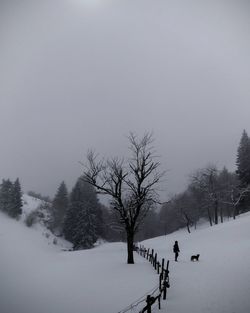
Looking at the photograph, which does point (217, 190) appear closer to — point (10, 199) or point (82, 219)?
point (82, 219)

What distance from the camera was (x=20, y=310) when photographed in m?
11.2

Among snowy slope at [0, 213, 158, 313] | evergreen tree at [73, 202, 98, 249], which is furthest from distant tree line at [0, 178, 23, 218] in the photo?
snowy slope at [0, 213, 158, 313]

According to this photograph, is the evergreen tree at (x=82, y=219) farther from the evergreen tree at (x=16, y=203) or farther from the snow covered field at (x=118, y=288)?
the snow covered field at (x=118, y=288)

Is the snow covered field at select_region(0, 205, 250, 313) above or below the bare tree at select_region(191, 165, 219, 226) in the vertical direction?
below

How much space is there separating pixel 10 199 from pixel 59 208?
21.3 meters

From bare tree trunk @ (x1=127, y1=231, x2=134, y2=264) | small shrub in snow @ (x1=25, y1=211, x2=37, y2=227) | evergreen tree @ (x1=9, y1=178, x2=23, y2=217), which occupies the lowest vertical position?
bare tree trunk @ (x1=127, y1=231, x2=134, y2=264)

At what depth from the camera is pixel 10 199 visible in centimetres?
5825

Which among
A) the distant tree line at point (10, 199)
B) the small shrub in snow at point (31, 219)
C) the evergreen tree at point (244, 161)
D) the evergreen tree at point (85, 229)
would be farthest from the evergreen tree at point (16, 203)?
the evergreen tree at point (244, 161)

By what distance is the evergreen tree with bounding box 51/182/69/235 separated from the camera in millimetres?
71600

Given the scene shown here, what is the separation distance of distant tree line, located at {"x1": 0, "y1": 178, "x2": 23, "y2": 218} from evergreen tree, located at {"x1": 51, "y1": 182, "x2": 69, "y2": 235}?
14350 millimetres

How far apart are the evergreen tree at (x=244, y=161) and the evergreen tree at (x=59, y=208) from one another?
150 ft

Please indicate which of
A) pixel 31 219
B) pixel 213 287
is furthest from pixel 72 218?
pixel 213 287

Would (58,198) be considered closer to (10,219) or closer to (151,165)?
(10,219)

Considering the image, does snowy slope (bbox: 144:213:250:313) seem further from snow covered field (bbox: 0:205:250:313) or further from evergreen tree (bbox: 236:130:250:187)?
evergreen tree (bbox: 236:130:250:187)
